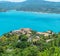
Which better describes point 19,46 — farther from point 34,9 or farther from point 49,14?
point 34,9

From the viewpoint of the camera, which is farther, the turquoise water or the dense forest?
the turquoise water

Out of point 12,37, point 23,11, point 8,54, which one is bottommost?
point 23,11

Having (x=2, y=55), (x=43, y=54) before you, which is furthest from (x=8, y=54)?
(x=43, y=54)

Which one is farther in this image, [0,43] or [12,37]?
[12,37]

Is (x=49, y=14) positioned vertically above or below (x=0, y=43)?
below

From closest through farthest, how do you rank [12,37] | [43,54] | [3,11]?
[43,54]
[12,37]
[3,11]

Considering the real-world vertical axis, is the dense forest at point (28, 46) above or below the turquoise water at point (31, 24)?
above

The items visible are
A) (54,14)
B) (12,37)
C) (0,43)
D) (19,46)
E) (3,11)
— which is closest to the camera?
(19,46)

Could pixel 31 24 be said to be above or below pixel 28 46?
below

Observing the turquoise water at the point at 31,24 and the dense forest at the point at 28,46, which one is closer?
the dense forest at the point at 28,46

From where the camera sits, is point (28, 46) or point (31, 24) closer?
point (28, 46)

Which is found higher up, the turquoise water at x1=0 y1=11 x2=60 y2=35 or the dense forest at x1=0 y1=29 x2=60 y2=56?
the dense forest at x1=0 y1=29 x2=60 y2=56
